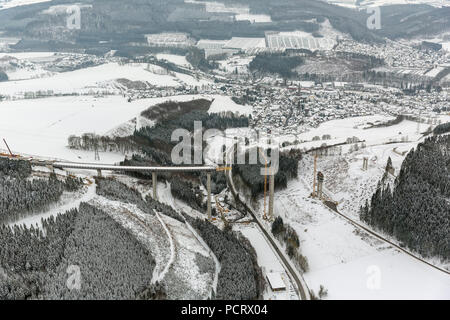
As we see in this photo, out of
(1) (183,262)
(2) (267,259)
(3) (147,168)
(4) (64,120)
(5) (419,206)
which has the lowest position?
(2) (267,259)

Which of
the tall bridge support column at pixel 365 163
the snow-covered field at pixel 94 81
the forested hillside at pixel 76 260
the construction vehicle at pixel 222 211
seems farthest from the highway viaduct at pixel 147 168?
the snow-covered field at pixel 94 81

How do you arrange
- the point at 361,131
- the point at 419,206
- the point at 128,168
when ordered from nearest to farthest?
the point at 419,206, the point at 128,168, the point at 361,131

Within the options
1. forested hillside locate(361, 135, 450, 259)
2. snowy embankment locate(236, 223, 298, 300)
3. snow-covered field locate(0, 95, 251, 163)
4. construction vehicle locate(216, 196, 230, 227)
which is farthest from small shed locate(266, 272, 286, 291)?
snow-covered field locate(0, 95, 251, 163)

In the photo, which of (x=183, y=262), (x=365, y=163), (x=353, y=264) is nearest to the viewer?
(x=183, y=262)

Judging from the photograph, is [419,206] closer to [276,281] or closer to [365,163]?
[365,163]

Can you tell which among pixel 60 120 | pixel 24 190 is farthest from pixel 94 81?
pixel 24 190

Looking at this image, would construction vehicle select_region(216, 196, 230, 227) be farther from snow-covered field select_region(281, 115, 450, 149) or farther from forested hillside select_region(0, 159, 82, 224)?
snow-covered field select_region(281, 115, 450, 149)

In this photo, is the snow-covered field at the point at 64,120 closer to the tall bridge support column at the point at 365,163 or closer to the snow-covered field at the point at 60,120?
the snow-covered field at the point at 60,120

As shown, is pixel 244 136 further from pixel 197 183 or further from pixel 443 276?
pixel 443 276

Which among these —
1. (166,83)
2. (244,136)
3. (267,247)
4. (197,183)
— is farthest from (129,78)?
(267,247)

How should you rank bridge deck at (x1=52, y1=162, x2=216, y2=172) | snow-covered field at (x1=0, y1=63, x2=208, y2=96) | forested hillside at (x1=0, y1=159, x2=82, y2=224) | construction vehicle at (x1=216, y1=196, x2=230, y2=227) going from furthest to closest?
snow-covered field at (x1=0, y1=63, x2=208, y2=96) < bridge deck at (x1=52, y1=162, x2=216, y2=172) < construction vehicle at (x1=216, y1=196, x2=230, y2=227) < forested hillside at (x1=0, y1=159, x2=82, y2=224)
